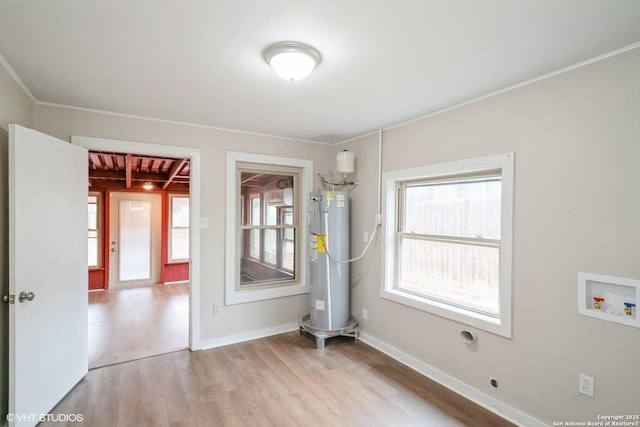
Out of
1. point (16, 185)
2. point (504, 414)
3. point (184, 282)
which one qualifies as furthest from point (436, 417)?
point (184, 282)

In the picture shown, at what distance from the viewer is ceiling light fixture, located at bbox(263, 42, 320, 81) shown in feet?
5.54

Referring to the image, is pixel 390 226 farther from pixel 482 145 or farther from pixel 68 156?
pixel 68 156

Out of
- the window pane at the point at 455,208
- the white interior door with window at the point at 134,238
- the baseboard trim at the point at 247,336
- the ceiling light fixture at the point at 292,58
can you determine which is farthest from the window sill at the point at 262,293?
the white interior door with window at the point at 134,238

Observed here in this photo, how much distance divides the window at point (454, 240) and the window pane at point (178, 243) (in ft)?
18.1

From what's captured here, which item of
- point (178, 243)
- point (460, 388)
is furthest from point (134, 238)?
point (460, 388)

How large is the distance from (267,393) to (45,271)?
1.88 meters

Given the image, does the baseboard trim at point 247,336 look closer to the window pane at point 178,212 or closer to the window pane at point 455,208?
the window pane at point 455,208

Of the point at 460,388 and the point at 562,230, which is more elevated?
the point at 562,230

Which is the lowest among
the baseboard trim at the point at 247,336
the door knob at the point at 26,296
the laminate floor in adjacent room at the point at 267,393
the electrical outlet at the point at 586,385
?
the laminate floor in adjacent room at the point at 267,393

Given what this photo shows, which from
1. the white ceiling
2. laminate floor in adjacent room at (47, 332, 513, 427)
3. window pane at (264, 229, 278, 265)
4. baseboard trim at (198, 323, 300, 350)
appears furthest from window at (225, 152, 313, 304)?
the white ceiling

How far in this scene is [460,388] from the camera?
98.9 inches

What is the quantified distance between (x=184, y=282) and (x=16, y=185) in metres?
5.57

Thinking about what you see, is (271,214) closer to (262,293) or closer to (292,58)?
(262,293)

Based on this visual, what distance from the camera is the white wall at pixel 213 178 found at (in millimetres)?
2840
